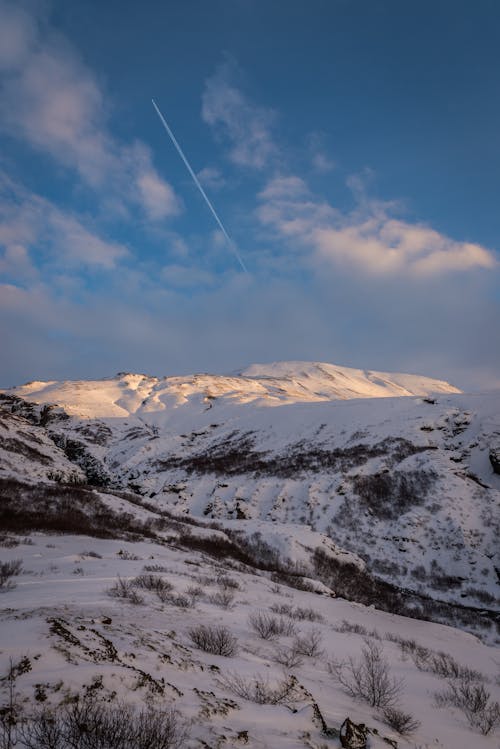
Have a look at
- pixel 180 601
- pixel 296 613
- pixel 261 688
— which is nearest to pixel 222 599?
pixel 180 601

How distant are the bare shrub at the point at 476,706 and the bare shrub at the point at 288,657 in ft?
5.03

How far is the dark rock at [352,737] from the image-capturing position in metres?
2.42

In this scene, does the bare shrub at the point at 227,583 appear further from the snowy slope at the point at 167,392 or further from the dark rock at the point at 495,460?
the snowy slope at the point at 167,392

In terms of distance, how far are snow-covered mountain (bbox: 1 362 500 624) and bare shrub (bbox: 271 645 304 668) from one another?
59.2 ft

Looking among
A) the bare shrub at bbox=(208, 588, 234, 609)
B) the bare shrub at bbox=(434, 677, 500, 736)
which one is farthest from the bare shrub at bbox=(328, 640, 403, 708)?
the bare shrub at bbox=(208, 588, 234, 609)

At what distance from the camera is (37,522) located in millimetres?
14742

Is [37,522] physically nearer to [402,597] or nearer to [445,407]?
[402,597]

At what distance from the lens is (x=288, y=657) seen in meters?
4.51

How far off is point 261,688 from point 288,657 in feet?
5.23

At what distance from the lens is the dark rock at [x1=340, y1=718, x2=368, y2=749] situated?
2420 mm

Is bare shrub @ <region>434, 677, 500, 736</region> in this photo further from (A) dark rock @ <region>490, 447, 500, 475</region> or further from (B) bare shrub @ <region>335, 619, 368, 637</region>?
(A) dark rock @ <region>490, 447, 500, 475</region>

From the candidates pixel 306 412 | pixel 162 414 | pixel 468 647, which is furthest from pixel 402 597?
pixel 162 414

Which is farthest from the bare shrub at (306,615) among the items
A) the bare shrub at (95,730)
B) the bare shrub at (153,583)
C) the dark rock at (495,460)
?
the dark rock at (495,460)

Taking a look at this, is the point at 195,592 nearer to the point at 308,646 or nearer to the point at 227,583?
the point at 227,583
